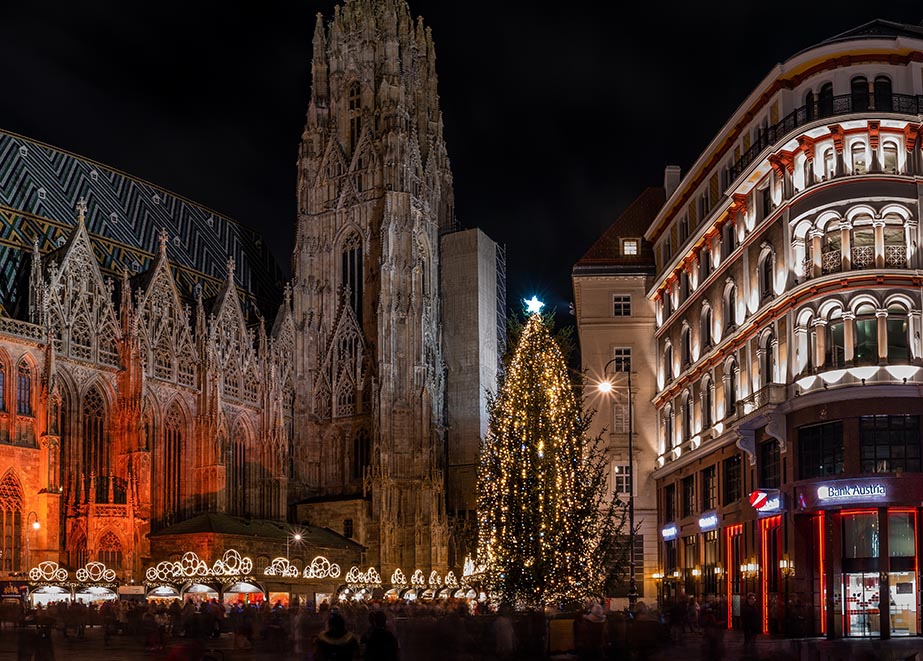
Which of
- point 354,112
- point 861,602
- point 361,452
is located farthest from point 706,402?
point 354,112

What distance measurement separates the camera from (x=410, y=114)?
310 ft

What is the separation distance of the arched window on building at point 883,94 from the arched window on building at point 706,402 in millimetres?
14372

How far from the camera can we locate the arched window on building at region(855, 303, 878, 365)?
3981 cm

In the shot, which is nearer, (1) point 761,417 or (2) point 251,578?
(1) point 761,417

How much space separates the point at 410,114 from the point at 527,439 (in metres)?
59.0

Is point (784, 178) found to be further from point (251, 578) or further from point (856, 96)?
point (251, 578)

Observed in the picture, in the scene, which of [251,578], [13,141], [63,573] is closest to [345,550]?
[251,578]

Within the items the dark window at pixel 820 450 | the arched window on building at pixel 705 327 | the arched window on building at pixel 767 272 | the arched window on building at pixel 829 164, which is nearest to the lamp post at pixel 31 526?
the arched window on building at pixel 705 327

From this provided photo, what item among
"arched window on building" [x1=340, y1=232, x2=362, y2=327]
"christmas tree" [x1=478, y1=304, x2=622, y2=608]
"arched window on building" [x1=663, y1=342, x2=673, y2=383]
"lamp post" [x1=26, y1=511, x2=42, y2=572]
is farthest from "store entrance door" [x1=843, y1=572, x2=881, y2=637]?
"arched window on building" [x1=340, y1=232, x2=362, y2=327]

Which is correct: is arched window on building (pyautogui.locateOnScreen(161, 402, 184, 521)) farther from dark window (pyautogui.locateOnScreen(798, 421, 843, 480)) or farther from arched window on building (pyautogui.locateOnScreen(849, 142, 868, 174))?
arched window on building (pyautogui.locateOnScreen(849, 142, 868, 174))

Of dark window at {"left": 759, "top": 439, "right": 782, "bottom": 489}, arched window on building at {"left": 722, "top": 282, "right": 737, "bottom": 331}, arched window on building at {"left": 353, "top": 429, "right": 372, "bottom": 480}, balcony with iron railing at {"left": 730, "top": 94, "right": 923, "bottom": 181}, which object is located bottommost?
dark window at {"left": 759, "top": 439, "right": 782, "bottom": 489}

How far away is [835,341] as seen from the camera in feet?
133

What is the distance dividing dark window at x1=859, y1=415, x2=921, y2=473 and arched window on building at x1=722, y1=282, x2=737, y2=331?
31.1 ft

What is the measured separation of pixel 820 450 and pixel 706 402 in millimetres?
12281
